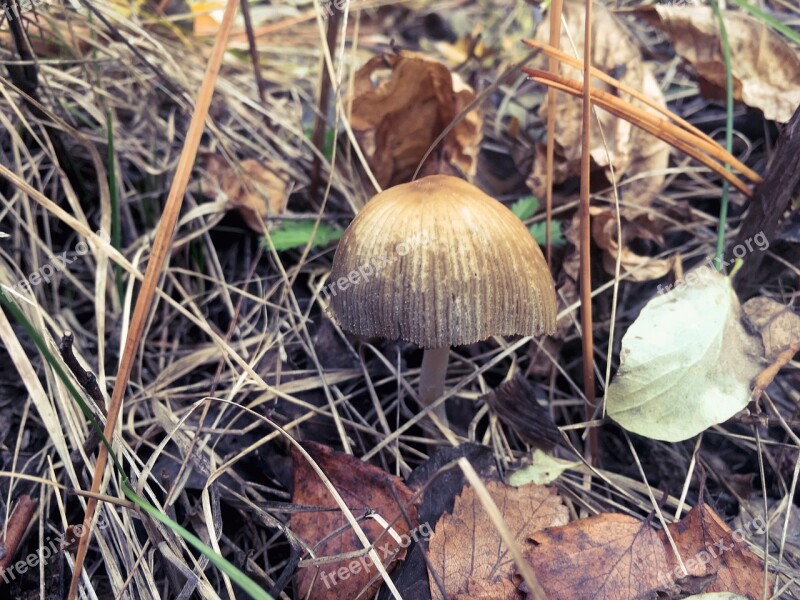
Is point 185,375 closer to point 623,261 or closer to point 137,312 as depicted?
point 137,312

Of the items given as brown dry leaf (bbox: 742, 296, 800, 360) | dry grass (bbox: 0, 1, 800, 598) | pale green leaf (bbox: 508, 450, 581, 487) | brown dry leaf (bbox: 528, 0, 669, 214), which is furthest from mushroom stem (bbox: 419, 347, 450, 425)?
brown dry leaf (bbox: 742, 296, 800, 360)

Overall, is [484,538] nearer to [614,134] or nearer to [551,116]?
[551,116]

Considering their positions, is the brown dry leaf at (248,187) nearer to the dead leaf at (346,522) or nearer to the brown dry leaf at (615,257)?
the dead leaf at (346,522)

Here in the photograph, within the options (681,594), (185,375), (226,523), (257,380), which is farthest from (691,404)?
(185,375)

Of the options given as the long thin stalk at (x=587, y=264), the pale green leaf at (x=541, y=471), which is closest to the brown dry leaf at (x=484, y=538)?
the pale green leaf at (x=541, y=471)

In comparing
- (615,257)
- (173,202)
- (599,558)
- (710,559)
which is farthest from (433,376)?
(173,202)
